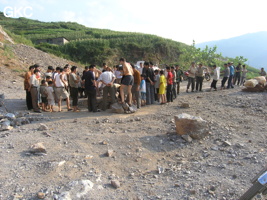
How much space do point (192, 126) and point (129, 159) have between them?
1.65 m

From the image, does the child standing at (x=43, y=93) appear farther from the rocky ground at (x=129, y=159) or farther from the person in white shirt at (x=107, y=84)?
the person in white shirt at (x=107, y=84)

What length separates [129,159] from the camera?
421 centimetres

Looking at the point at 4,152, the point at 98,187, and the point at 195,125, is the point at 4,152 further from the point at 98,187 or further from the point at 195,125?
the point at 195,125

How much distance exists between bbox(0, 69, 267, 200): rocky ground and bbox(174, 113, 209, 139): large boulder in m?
0.17

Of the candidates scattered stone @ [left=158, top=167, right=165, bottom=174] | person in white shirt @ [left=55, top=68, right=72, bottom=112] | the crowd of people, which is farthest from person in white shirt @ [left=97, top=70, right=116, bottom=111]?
scattered stone @ [left=158, top=167, right=165, bottom=174]

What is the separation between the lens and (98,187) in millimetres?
3346

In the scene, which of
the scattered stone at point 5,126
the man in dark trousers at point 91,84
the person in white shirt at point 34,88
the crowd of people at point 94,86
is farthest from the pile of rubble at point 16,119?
the man in dark trousers at point 91,84

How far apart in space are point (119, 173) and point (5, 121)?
3.95 m

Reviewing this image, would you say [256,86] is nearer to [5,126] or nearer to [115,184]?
[115,184]

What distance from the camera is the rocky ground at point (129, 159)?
329cm

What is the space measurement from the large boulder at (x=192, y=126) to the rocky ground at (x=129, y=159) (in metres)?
0.17

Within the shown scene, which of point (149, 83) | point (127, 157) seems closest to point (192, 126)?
point (127, 157)

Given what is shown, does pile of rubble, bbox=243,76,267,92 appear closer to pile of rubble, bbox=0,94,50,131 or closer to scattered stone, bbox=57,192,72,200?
pile of rubble, bbox=0,94,50,131

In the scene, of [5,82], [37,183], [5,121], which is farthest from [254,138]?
[5,82]
